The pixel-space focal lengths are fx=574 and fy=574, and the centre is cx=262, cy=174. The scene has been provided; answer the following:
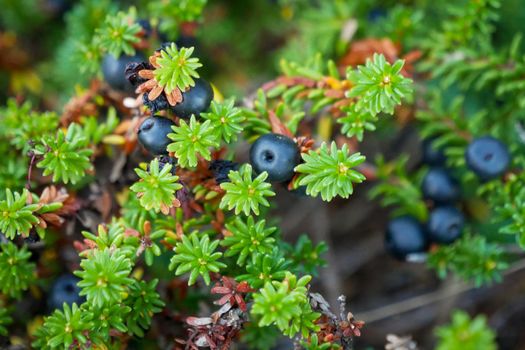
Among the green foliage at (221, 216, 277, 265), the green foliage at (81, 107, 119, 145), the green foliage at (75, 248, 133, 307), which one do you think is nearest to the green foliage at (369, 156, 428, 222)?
the green foliage at (221, 216, 277, 265)

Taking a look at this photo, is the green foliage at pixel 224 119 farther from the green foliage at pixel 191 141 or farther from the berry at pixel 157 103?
the berry at pixel 157 103

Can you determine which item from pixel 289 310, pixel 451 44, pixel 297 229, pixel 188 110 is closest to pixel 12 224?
pixel 188 110

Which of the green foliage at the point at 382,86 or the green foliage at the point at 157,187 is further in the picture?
the green foliage at the point at 382,86

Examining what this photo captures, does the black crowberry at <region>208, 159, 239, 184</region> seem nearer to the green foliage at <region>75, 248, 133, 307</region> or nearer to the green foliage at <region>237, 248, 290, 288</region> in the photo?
the green foliage at <region>237, 248, 290, 288</region>

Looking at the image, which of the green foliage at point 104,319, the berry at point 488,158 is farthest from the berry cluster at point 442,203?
the green foliage at point 104,319

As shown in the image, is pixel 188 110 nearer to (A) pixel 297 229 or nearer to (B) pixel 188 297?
(B) pixel 188 297

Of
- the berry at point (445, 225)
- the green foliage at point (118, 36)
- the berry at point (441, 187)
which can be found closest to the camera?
the green foliage at point (118, 36)
